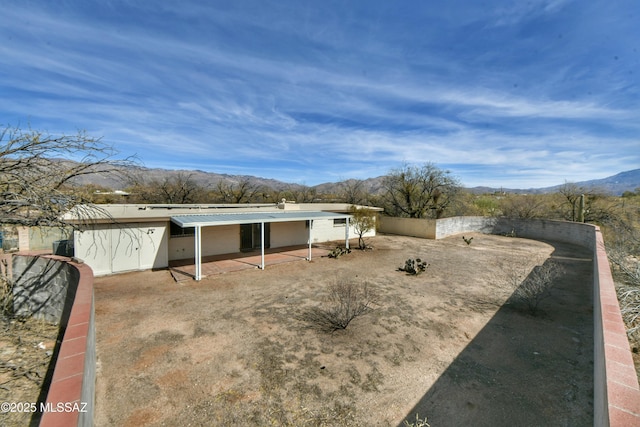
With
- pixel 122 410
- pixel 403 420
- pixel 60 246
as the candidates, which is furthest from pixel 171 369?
pixel 60 246

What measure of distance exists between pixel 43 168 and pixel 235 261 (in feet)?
27.1

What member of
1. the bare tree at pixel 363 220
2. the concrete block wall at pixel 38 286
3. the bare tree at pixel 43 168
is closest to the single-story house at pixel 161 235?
the concrete block wall at pixel 38 286

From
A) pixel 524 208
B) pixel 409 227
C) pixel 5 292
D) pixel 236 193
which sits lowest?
pixel 5 292

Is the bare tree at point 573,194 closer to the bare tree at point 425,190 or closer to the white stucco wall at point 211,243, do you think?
the bare tree at point 425,190

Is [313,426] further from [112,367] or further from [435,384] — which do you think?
[112,367]

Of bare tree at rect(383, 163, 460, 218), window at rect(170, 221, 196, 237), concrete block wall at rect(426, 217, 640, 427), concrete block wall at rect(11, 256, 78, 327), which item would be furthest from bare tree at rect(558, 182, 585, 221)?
concrete block wall at rect(11, 256, 78, 327)

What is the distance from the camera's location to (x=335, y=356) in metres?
5.38

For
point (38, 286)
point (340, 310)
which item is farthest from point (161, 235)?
point (340, 310)

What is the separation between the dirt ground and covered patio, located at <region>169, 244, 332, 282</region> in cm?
101

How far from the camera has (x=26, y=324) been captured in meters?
6.55

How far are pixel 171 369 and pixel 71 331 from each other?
193cm

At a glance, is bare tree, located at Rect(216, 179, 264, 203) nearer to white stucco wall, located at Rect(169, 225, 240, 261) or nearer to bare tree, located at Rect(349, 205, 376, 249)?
white stucco wall, located at Rect(169, 225, 240, 261)

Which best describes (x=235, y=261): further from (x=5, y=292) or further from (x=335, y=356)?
(x=335, y=356)

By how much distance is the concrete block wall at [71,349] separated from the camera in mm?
2318
